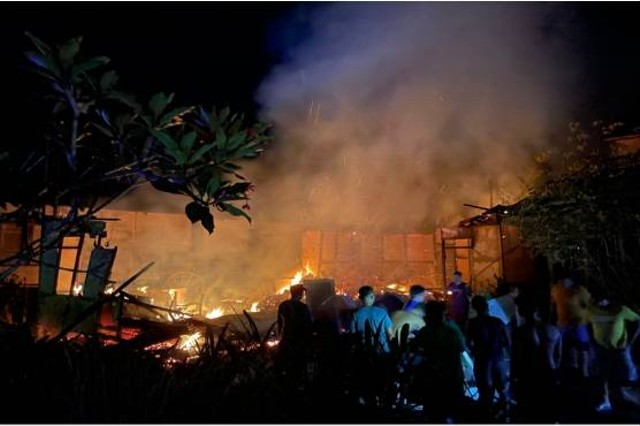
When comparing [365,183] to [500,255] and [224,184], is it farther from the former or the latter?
[224,184]

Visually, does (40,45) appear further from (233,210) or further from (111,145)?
(233,210)

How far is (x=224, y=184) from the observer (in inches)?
94.8

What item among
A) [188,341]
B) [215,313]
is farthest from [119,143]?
[215,313]

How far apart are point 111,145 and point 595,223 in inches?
293

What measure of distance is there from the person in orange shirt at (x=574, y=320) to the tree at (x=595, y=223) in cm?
175

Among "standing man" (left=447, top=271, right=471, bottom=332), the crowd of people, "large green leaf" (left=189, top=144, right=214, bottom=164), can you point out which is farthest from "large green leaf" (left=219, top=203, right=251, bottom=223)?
"standing man" (left=447, top=271, right=471, bottom=332)

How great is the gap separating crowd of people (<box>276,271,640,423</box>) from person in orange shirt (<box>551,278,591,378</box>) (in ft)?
0.04

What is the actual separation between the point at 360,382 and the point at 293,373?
576 mm

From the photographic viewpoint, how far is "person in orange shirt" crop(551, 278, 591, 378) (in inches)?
210

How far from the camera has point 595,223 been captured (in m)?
6.97

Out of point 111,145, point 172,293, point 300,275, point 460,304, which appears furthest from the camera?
point 300,275

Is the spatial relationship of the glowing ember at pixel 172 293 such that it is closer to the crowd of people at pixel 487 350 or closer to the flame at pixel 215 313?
the flame at pixel 215 313

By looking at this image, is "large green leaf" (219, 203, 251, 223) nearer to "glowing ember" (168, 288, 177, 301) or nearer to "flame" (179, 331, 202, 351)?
"flame" (179, 331, 202, 351)

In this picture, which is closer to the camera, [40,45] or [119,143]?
[40,45]
